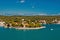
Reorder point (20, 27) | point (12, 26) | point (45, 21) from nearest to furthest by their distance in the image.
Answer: point (20, 27) → point (12, 26) → point (45, 21)

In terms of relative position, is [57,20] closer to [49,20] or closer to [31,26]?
[49,20]

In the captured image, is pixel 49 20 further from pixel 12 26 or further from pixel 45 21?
pixel 12 26

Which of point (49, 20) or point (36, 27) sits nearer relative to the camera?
point (36, 27)

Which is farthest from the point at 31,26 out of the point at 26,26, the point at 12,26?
the point at 12,26

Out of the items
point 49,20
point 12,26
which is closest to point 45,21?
point 49,20

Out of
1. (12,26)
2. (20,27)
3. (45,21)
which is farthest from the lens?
(45,21)

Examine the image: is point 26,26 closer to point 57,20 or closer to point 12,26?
point 12,26

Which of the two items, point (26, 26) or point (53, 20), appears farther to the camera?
point (53, 20)
